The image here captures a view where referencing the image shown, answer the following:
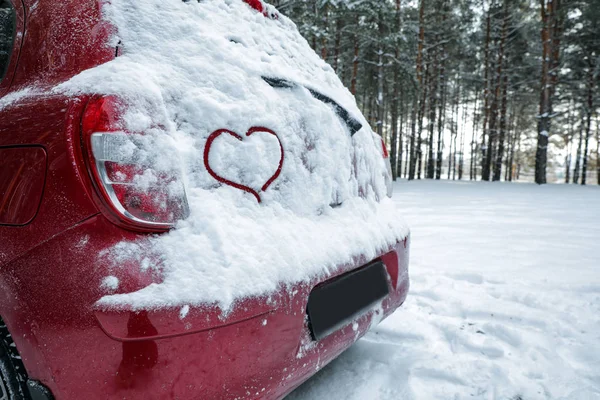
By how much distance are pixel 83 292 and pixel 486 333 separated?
2134mm

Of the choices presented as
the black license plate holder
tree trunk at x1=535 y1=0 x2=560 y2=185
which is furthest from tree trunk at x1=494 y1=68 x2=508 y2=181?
the black license plate holder

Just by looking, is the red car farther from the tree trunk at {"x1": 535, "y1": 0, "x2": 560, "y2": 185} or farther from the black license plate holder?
the tree trunk at {"x1": 535, "y1": 0, "x2": 560, "y2": 185}

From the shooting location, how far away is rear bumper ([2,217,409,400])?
0.91 metres

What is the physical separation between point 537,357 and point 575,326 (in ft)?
1.78

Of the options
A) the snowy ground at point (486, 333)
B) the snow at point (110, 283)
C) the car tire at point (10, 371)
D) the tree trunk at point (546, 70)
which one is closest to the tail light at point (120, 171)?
the snow at point (110, 283)

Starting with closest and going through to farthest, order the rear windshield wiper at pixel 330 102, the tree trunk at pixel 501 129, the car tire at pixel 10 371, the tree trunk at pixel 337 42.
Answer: the car tire at pixel 10 371 < the rear windshield wiper at pixel 330 102 < the tree trunk at pixel 337 42 < the tree trunk at pixel 501 129

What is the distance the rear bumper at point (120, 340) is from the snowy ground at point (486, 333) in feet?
2.55

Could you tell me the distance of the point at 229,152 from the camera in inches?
45.4

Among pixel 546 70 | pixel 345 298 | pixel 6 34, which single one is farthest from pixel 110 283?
pixel 546 70

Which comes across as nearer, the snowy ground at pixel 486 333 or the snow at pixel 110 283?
the snow at pixel 110 283

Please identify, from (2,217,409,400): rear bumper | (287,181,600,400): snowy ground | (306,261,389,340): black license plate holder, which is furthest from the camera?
(287,181,600,400): snowy ground

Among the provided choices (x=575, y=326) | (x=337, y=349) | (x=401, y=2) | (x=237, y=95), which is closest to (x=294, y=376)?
(x=337, y=349)

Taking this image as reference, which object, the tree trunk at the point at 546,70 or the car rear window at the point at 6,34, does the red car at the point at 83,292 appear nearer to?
the car rear window at the point at 6,34

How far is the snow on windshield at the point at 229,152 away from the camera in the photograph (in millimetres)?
1005
